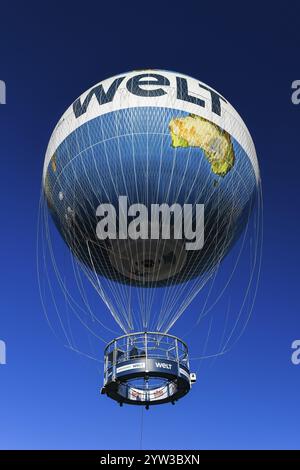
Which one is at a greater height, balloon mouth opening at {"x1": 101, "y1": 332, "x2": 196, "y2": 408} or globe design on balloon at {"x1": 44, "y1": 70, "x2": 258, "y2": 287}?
globe design on balloon at {"x1": 44, "y1": 70, "x2": 258, "y2": 287}

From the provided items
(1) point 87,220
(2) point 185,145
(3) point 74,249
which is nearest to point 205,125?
(2) point 185,145

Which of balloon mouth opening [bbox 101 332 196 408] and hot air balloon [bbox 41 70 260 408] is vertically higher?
hot air balloon [bbox 41 70 260 408]

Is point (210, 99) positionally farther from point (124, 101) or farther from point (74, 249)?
point (74, 249)

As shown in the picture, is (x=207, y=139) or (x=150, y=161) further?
(x=207, y=139)

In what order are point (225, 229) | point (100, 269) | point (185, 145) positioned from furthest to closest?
point (100, 269)
point (225, 229)
point (185, 145)

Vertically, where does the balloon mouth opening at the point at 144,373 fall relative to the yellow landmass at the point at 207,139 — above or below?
below

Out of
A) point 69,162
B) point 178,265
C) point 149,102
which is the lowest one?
point 178,265

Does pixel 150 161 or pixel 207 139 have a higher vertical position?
pixel 207 139

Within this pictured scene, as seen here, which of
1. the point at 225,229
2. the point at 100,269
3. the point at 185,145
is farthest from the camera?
the point at 100,269

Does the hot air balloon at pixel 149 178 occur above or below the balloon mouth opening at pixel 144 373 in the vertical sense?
above

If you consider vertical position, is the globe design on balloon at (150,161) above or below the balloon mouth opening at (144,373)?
above

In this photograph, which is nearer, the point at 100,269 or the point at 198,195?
the point at 198,195
